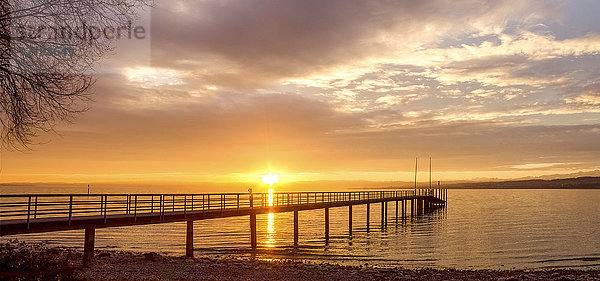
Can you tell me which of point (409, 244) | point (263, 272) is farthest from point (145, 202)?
point (409, 244)

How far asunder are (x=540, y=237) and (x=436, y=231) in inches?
431

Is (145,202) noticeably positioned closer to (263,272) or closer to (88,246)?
(88,246)

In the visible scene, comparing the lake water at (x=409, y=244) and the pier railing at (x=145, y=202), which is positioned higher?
the pier railing at (x=145, y=202)

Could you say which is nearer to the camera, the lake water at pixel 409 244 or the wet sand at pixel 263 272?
the wet sand at pixel 263 272

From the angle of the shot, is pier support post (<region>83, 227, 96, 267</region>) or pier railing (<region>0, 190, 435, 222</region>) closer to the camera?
pier railing (<region>0, 190, 435, 222</region>)

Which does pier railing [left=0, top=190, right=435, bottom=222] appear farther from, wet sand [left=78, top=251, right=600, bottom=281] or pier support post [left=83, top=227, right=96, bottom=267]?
wet sand [left=78, top=251, right=600, bottom=281]

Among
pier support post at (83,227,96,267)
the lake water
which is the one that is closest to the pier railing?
pier support post at (83,227,96,267)

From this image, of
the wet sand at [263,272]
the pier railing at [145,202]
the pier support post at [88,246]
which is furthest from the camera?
the pier support post at [88,246]

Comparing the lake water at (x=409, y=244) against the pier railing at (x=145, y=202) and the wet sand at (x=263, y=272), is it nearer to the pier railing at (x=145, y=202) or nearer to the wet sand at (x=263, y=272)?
the pier railing at (x=145, y=202)

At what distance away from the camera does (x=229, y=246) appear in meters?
42.8

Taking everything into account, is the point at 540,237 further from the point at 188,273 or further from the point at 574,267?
the point at 188,273

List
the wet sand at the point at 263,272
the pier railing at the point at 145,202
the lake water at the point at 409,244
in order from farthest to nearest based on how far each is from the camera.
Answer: the lake water at the point at 409,244 → the wet sand at the point at 263,272 → the pier railing at the point at 145,202

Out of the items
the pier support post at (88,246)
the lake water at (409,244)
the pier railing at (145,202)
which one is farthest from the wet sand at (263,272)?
the lake water at (409,244)

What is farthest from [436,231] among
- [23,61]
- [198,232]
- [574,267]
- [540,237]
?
[23,61]
